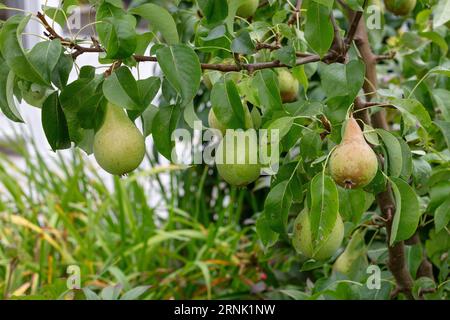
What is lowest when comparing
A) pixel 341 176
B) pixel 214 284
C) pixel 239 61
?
pixel 214 284

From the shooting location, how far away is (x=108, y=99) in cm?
84

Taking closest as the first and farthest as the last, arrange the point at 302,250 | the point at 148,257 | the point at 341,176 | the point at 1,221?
the point at 341,176, the point at 302,250, the point at 148,257, the point at 1,221

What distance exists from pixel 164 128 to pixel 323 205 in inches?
9.3

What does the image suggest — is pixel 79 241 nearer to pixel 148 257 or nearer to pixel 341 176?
pixel 148 257

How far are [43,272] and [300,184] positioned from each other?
1211mm

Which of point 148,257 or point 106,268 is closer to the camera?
point 106,268

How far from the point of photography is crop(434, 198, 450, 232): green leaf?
3.38 feet

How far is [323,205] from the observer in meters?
0.84

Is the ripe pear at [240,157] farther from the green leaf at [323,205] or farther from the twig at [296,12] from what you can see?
the twig at [296,12]

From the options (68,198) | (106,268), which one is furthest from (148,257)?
(68,198)

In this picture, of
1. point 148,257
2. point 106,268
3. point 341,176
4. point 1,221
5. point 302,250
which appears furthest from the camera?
point 1,221

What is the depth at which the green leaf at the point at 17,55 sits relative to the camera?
0.81 metres

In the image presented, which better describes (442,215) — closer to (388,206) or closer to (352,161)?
(388,206)

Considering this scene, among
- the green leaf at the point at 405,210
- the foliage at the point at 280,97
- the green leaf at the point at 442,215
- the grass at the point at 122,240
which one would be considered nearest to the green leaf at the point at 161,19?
the foliage at the point at 280,97
